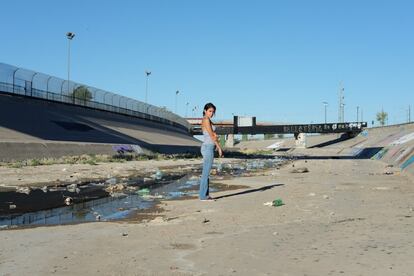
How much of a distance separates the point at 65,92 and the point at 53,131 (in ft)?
59.5

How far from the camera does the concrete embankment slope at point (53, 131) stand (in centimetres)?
3372

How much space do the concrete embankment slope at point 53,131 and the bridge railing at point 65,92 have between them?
1427 mm

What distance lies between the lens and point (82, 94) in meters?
66.4

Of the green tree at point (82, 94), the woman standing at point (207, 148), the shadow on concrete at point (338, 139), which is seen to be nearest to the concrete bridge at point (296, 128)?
the shadow on concrete at point (338, 139)

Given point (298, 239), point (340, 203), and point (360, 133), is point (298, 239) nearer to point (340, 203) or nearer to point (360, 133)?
point (340, 203)

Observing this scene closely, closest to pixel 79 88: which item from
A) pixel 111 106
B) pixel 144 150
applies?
pixel 111 106

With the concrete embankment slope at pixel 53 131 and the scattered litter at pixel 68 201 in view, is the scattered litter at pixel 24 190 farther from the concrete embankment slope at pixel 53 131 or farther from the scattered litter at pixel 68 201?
the concrete embankment slope at pixel 53 131

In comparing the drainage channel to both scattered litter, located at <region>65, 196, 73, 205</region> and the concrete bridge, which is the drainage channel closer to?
scattered litter, located at <region>65, 196, 73, 205</region>

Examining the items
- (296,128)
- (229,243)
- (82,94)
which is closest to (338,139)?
(296,128)

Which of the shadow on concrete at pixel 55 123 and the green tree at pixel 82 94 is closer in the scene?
the shadow on concrete at pixel 55 123

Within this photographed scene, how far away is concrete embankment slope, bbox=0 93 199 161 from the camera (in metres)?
33.7

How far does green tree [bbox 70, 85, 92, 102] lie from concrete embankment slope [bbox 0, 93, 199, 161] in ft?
6.18

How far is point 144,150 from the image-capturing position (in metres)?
52.8

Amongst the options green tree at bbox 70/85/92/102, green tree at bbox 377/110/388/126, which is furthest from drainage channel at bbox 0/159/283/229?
green tree at bbox 377/110/388/126
